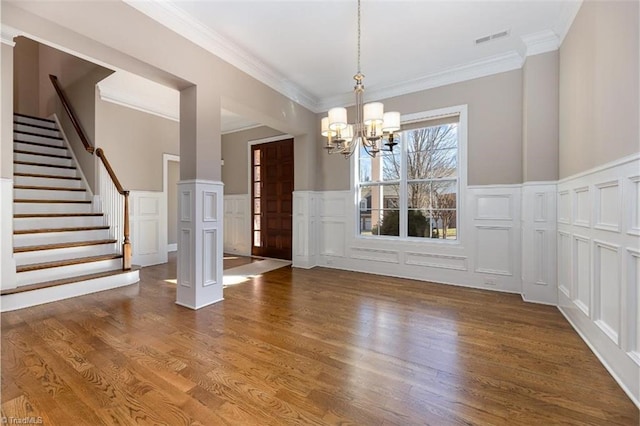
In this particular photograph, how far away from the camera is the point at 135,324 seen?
253cm

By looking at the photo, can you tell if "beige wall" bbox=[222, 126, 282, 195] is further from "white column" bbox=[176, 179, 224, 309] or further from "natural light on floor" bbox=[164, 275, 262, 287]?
"white column" bbox=[176, 179, 224, 309]

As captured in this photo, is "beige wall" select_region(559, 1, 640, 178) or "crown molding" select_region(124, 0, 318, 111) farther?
"crown molding" select_region(124, 0, 318, 111)

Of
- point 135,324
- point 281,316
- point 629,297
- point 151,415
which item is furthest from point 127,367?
point 629,297

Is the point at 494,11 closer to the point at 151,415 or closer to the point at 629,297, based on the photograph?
the point at 629,297

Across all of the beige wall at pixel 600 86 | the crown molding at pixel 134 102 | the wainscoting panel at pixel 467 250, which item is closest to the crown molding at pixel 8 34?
the crown molding at pixel 134 102

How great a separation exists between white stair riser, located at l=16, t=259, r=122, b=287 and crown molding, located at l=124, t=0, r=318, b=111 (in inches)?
122

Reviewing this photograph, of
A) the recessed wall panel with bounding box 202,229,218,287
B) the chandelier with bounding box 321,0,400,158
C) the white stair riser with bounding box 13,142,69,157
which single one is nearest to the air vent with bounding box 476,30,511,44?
the chandelier with bounding box 321,0,400,158

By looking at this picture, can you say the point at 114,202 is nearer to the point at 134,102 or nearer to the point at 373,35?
the point at 134,102

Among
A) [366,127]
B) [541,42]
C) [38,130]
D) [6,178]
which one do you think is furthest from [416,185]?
[38,130]

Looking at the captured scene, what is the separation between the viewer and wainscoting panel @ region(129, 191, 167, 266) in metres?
4.98

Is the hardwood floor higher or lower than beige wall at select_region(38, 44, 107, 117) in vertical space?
lower

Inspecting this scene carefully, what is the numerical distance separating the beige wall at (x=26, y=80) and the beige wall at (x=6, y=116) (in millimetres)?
3837

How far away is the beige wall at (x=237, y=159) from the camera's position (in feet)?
20.5

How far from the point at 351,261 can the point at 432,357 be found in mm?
2795
